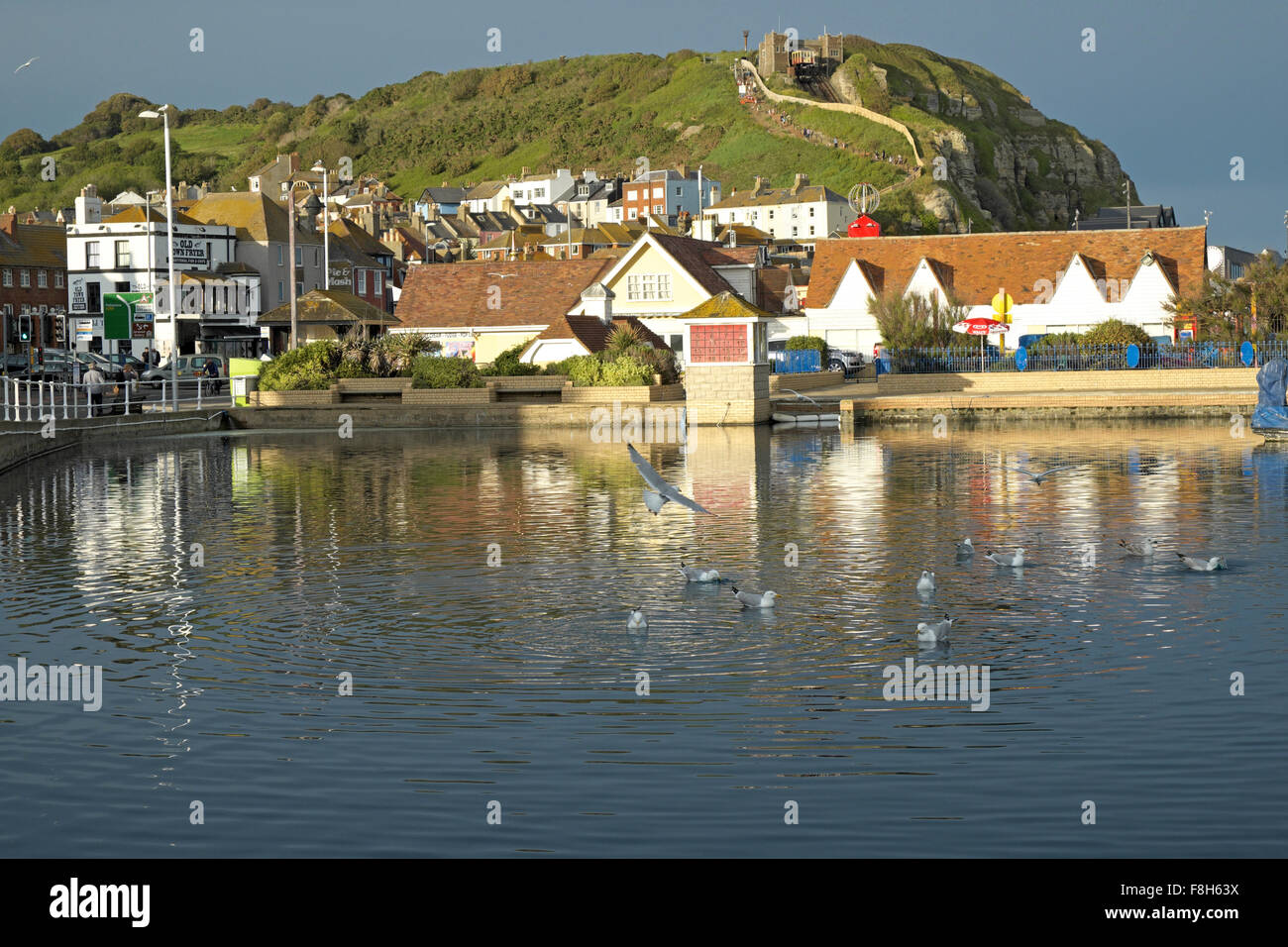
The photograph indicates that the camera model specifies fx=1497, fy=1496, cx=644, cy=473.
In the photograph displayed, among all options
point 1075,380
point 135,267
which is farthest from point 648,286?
point 135,267

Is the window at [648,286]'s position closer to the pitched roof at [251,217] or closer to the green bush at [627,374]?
the green bush at [627,374]

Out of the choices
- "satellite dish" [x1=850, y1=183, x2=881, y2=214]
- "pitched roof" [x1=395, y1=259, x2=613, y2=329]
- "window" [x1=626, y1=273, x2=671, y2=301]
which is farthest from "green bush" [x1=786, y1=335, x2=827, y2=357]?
"satellite dish" [x1=850, y1=183, x2=881, y2=214]

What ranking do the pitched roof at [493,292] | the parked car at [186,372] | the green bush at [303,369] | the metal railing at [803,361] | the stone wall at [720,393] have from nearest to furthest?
1. the stone wall at [720,393]
2. the green bush at [303,369]
3. the parked car at [186,372]
4. the pitched roof at [493,292]
5. the metal railing at [803,361]

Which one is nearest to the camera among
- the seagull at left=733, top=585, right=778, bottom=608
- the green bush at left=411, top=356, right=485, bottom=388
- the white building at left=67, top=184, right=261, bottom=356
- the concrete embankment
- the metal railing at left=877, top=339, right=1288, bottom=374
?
the seagull at left=733, top=585, right=778, bottom=608

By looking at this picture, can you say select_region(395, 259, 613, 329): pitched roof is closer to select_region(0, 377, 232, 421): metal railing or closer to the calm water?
select_region(0, 377, 232, 421): metal railing

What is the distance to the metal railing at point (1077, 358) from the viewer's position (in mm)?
59000

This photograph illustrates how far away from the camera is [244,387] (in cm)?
5641

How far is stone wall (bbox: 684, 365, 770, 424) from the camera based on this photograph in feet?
166

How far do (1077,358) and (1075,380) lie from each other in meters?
3.08

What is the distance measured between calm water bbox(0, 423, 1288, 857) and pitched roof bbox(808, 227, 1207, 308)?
169 ft

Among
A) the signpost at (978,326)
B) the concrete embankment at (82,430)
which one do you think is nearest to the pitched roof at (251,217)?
the concrete embankment at (82,430)

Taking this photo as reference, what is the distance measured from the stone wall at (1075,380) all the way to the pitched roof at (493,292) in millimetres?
18708

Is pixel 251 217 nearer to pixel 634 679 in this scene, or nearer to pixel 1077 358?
pixel 1077 358
